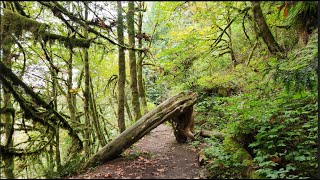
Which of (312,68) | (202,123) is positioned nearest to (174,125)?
(202,123)

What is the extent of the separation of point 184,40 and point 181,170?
5.53 m

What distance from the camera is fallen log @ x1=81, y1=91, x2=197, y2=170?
5.36 m

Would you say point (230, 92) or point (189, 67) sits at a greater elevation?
point (189, 67)

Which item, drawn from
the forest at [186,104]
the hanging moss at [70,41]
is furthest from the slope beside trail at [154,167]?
the hanging moss at [70,41]

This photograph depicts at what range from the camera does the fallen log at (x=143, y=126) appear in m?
→ 5.36

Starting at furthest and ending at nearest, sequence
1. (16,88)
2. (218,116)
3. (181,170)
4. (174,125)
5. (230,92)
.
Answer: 1. (230,92)
2. (218,116)
3. (174,125)
4. (181,170)
5. (16,88)

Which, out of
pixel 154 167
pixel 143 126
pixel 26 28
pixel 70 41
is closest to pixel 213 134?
pixel 143 126

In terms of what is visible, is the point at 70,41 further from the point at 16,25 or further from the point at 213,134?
the point at 213,134

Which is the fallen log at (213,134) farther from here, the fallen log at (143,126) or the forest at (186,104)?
the fallen log at (143,126)

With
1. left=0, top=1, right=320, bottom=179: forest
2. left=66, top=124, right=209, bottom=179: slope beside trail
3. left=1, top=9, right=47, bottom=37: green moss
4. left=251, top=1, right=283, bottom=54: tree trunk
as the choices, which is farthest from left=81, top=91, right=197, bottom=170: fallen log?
left=251, top=1, right=283, bottom=54: tree trunk

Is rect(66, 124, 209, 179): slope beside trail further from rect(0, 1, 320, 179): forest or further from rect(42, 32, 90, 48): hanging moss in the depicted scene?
rect(42, 32, 90, 48): hanging moss

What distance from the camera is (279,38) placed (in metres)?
7.06

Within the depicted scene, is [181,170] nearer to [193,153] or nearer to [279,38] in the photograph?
[193,153]

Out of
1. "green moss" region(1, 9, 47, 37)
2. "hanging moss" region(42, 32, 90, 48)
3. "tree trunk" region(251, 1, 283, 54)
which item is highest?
"green moss" region(1, 9, 47, 37)
